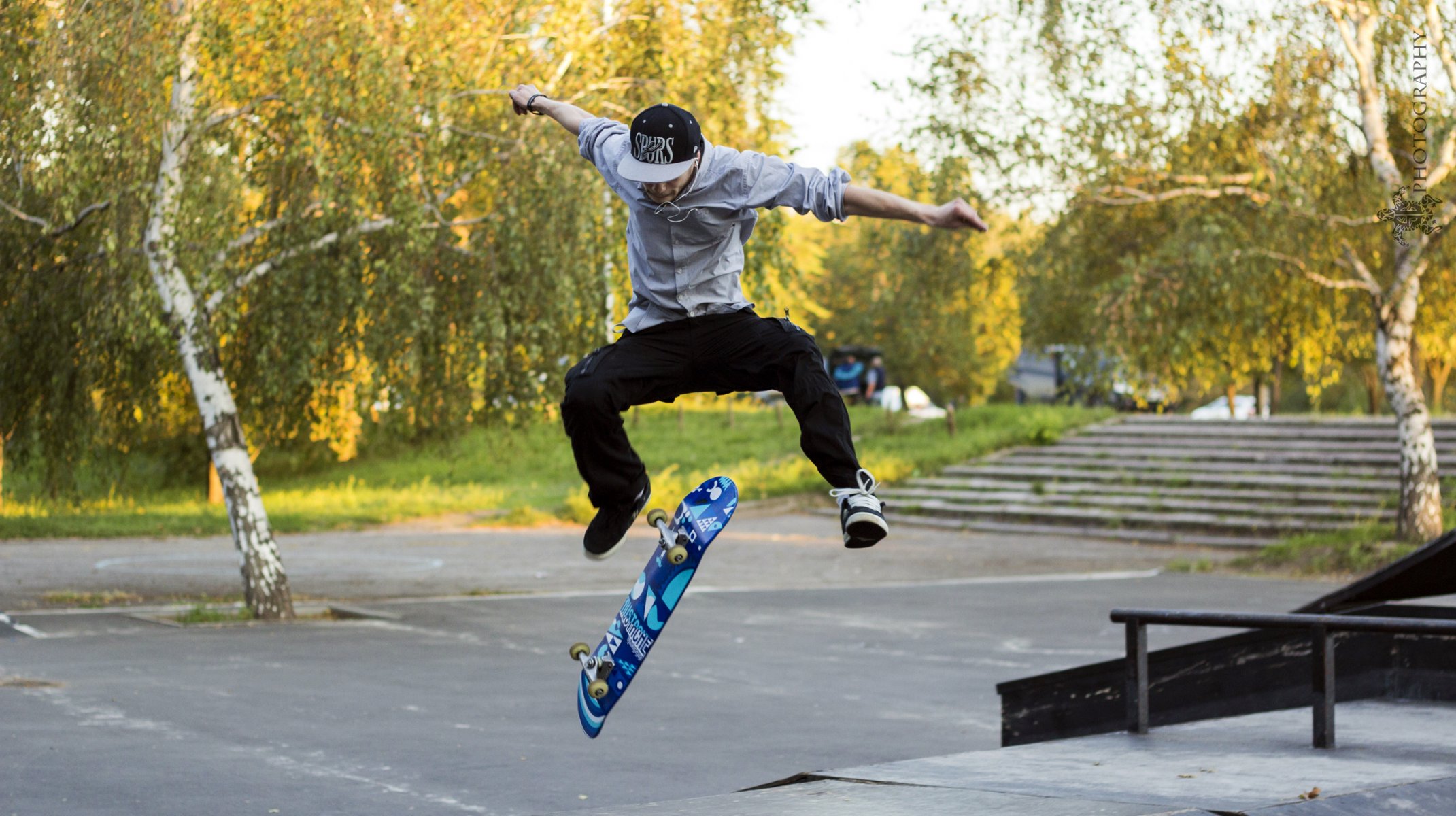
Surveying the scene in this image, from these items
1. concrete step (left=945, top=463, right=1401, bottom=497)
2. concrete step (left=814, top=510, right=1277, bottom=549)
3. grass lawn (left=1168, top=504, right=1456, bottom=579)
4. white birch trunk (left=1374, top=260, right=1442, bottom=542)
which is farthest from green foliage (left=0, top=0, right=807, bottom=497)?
concrete step (left=945, top=463, right=1401, bottom=497)

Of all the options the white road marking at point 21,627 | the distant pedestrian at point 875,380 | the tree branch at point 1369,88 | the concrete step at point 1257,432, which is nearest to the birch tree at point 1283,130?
the tree branch at point 1369,88

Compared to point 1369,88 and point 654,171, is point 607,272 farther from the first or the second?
point 1369,88

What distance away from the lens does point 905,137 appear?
19.5m

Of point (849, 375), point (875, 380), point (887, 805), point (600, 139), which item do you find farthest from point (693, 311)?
point (849, 375)

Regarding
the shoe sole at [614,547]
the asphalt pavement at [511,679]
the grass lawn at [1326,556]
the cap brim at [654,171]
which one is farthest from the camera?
the grass lawn at [1326,556]

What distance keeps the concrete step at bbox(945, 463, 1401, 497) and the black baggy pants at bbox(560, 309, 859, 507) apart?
17931 mm

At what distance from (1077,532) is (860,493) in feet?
65.4

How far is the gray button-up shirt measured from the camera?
16.8ft

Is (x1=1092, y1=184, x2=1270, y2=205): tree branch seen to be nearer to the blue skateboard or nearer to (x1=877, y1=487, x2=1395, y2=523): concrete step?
(x1=877, y1=487, x2=1395, y2=523): concrete step

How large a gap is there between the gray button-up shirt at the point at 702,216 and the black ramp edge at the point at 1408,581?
3739 mm

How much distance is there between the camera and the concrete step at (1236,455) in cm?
2377

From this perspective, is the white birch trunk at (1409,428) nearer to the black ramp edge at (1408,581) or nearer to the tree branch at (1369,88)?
the tree branch at (1369,88)

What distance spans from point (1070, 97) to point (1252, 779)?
577 inches

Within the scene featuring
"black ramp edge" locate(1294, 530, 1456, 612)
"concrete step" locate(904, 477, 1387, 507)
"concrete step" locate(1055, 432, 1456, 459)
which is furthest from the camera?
"concrete step" locate(1055, 432, 1456, 459)
